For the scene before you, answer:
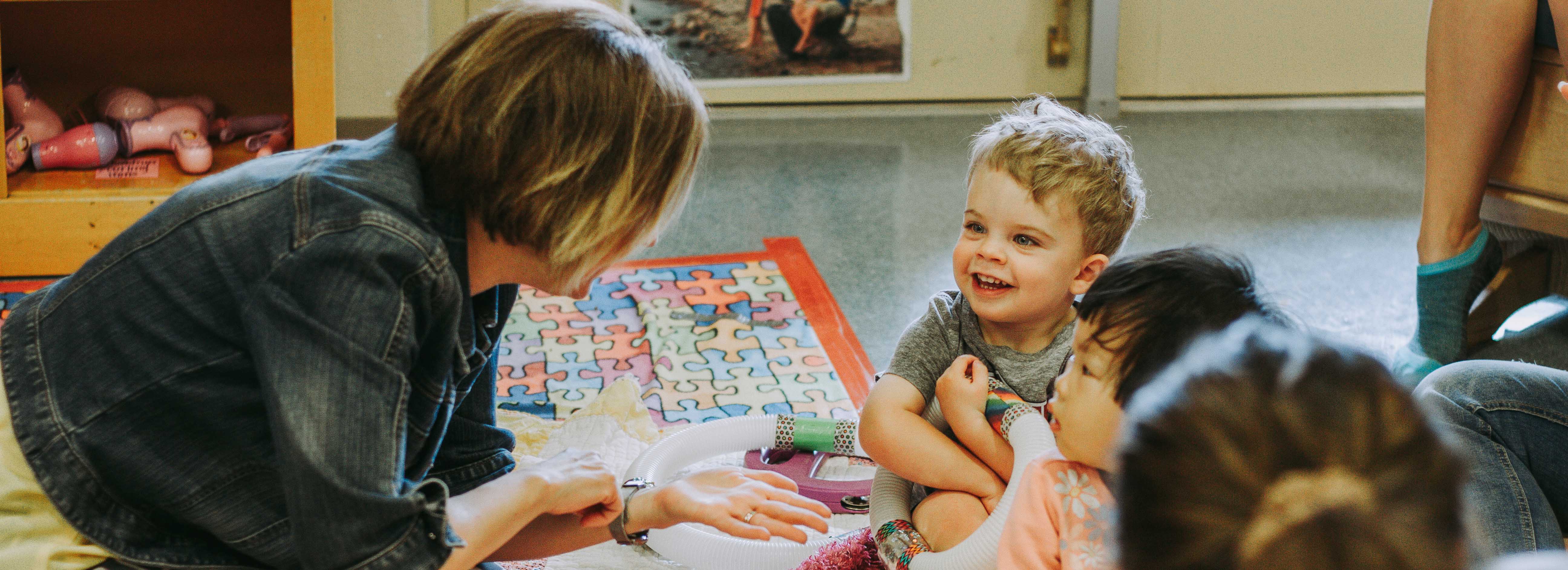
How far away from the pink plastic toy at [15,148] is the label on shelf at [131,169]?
0.40 ft

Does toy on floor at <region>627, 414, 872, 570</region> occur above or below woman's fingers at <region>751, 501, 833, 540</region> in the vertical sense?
below

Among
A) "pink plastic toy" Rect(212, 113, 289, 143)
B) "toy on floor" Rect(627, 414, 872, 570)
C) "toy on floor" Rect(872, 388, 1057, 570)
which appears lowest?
"toy on floor" Rect(627, 414, 872, 570)

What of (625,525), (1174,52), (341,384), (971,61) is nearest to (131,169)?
(625,525)

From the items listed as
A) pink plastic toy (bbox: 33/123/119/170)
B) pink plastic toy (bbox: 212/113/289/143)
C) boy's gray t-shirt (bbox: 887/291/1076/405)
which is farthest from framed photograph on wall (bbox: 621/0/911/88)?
boy's gray t-shirt (bbox: 887/291/1076/405)

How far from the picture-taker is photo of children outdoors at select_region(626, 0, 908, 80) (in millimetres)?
3576

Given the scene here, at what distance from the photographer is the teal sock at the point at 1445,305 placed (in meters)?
1.55

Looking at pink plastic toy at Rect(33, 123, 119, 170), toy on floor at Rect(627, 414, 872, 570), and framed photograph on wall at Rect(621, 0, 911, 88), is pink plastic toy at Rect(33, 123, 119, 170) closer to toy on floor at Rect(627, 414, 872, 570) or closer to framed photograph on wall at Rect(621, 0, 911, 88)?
toy on floor at Rect(627, 414, 872, 570)

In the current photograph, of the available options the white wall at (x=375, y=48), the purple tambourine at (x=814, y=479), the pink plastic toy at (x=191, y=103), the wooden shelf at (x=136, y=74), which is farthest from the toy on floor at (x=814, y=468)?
the white wall at (x=375, y=48)

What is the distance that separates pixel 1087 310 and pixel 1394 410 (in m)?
0.39

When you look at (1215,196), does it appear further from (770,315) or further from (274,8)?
(274,8)

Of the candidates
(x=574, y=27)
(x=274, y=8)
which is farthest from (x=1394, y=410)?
(x=274, y=8)

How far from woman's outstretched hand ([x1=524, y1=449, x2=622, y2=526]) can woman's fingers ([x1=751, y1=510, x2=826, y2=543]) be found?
0.42 ft

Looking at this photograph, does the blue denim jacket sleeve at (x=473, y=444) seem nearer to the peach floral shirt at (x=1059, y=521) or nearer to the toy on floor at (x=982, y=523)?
the toy on floor at (x=982, y=523)

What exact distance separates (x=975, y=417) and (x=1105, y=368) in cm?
29
